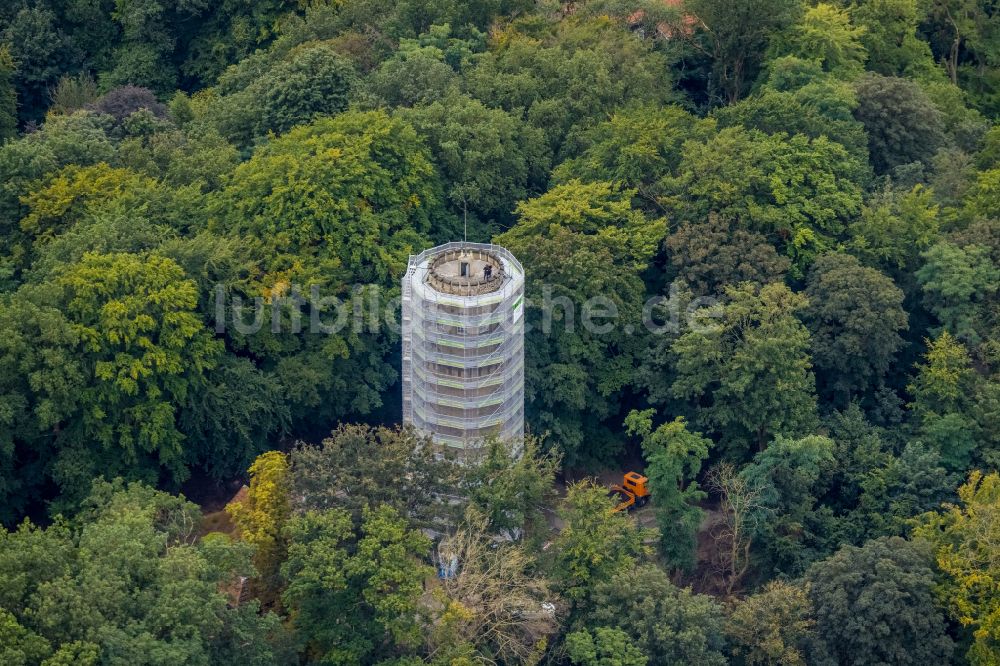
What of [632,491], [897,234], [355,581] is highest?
[897,234]

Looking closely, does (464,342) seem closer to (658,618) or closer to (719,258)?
(658,618)

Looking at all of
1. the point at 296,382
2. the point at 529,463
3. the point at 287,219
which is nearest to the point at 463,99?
the point at 287,219

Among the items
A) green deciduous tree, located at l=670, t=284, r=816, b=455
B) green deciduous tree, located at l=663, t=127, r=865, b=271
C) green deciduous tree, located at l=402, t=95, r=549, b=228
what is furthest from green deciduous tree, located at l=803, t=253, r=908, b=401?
green deciduous tree, located at l=402, t=95, r=549, b=228

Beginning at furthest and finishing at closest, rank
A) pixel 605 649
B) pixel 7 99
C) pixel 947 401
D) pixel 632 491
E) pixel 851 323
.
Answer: pixel 7 99 < pixel 632 491 < pixel 851 323 < pixel 947 401 < pixel 605 649

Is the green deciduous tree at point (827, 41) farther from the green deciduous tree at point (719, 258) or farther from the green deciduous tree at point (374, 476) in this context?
the green deciduous tree at point (374, 476)

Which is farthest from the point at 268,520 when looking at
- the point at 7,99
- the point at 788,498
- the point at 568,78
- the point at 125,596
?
the point at 7,99

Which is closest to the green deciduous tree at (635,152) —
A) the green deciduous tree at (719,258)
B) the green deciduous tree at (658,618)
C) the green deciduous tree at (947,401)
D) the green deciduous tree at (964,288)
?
the green deciduous tree at (719,258)

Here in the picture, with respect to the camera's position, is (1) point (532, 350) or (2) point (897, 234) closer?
(1) point (532, 350)
